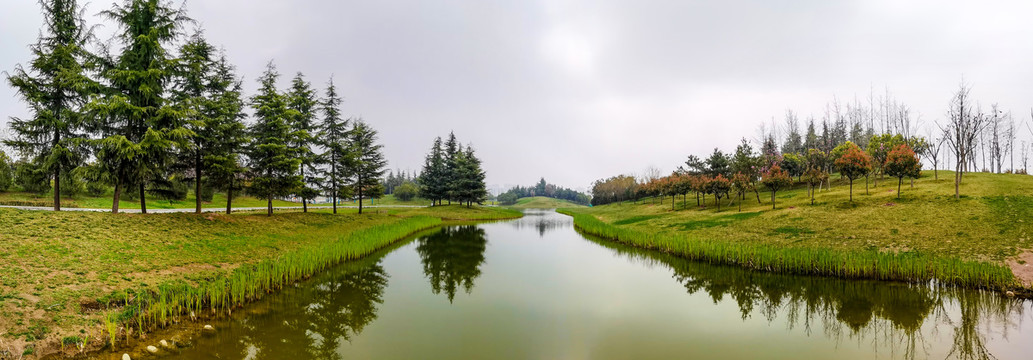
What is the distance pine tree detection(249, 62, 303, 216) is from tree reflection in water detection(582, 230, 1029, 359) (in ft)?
84.9

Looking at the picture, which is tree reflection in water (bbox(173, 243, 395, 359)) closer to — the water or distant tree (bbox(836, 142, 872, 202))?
the water

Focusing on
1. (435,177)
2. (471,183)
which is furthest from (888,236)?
(435,177)

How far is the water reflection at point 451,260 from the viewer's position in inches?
545

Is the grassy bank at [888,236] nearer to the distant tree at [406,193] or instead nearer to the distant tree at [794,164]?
the distant tree at [794,164]

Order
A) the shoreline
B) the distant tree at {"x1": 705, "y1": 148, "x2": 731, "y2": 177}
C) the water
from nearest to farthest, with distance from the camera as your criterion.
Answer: the water < the shoreline < the distant tree at {"x1": 705, "y1": 148, "x2": 731, "y2": 177}

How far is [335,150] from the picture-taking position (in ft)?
112

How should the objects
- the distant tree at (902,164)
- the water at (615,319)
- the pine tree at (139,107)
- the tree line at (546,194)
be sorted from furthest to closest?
the tree line at (546,194) → the distant tree at (902,164) → the pine tree at (139,107) → the water at (615,319)

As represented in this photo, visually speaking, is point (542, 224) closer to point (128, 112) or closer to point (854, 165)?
point (854, 165)

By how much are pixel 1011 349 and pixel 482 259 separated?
17.5 meters

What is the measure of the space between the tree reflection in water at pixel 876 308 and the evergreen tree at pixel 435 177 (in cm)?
4776

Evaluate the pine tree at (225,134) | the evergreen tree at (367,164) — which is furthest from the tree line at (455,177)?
the pine tree at (225,134)

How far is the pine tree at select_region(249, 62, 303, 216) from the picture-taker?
23.8 metres

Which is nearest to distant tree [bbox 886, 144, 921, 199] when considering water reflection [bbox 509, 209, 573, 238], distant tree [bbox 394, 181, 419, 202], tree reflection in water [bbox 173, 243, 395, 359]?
water reflection [bbox 509, 209, 573, 238]

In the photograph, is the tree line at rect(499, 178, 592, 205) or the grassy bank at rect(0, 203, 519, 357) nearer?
the grassy bank at rect(0, 203, 519, 357)
